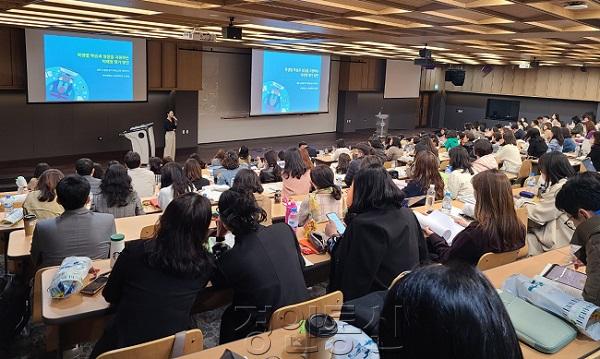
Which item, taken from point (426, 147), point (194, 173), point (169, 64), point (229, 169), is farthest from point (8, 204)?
point (169, 64)

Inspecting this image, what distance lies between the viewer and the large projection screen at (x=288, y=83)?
533 inches

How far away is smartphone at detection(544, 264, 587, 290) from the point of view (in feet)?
7.98

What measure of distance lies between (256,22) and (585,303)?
Result: 17.1 ft

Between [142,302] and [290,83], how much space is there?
12746 millimetres

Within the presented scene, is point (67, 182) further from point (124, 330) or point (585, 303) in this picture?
point (585, 303)

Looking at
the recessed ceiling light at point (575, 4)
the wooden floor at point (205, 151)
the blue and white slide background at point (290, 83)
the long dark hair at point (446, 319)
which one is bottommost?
the wooden floor at point (205, 151)

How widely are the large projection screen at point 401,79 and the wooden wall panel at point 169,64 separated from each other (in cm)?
843

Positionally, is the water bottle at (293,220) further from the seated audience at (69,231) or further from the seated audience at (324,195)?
the seated audience at (69,231)

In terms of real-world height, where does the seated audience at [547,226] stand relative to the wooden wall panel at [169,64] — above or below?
below

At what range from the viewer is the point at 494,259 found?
9.58 feet

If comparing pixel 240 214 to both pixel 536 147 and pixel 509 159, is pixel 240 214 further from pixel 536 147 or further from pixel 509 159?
pixel 536 147

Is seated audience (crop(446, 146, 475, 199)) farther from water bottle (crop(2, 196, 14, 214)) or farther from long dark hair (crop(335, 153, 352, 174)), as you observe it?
water bottle (crop(2, 196, 14, 214))

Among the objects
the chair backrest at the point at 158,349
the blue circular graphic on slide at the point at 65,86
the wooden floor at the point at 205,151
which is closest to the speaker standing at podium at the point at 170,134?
the wooden floor at the point at 205,151

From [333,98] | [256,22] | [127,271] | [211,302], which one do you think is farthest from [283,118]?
[127,271]
